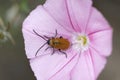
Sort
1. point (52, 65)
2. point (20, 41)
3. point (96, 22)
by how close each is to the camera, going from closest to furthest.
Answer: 1. point (96, 22)
2. point (52, 65)
3. point (20, 41)

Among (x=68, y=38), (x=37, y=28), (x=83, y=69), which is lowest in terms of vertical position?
(x=83, y=69)

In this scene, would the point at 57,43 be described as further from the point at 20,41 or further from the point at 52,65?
the point at 20,41

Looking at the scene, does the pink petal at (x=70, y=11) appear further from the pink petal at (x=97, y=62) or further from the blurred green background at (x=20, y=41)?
the blurred green background at (x=20, y=41)

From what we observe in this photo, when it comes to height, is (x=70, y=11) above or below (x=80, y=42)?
above

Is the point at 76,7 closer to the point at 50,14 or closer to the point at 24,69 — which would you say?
the point at 50,14

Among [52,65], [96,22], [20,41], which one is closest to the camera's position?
[96,22]

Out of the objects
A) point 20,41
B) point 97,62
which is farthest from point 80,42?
point 20,41

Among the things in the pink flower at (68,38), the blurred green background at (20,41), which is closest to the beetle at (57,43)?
the pink flower at (68,38)
